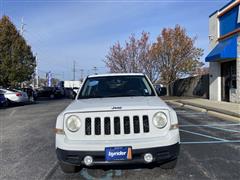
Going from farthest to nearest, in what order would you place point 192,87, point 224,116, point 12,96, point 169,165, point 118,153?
point 192,87
point 12,96
point 224,116
point 169,165
point 118,153

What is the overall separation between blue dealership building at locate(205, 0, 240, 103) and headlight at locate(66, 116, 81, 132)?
1593 centimetres

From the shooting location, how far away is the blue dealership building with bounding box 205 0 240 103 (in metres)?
18.9

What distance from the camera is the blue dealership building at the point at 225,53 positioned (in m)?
18.9

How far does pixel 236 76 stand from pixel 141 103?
52.3 ft

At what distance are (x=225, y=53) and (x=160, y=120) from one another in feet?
50.9

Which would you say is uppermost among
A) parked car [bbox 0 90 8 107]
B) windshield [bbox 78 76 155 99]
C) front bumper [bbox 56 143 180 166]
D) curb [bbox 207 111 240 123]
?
windshield [bbox 78 76 155 99]

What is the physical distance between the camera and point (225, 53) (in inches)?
742

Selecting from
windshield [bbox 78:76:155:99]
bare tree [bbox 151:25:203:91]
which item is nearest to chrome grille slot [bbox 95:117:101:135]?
windshield [bbox 78:76:155:99]

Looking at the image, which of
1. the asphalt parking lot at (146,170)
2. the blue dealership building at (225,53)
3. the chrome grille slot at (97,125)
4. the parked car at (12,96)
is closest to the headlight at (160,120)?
the chrome grille slot at (97,125)

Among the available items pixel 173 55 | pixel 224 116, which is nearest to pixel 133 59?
pixel 173 55

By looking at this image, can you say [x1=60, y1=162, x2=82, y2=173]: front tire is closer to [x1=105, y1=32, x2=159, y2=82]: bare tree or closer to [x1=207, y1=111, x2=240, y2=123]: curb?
[x1=207, y1=111, x2=240, y2=123]: curb

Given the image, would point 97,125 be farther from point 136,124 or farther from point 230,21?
point 230,21

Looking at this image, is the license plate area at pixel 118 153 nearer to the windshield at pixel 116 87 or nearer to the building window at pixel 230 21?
the windshield at pixel 116 87

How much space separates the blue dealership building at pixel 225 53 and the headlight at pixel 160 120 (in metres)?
15.4
